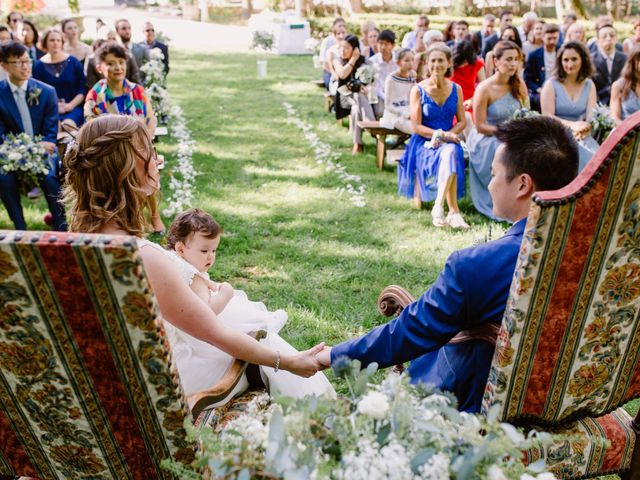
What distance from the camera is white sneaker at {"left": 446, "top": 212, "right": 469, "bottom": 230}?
620 cm

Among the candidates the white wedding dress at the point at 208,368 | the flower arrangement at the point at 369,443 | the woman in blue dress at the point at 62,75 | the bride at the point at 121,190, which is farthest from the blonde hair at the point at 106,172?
the woman in blue dress at the point at 62,75

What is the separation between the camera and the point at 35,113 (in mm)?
5840

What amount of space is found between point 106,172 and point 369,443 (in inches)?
48.6

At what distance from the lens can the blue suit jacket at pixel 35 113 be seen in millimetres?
5680

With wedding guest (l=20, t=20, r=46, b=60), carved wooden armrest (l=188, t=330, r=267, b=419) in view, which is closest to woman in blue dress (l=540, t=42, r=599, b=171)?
carved wooden armrest (l=188, t=330, r=267, b=419)

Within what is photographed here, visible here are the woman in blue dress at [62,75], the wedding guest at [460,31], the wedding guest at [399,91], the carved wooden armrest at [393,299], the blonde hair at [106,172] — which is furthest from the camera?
the wedding guest at [460,31]

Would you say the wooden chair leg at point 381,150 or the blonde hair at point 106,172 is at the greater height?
the blonde hair at point 106,172

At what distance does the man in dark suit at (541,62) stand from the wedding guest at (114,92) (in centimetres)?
595

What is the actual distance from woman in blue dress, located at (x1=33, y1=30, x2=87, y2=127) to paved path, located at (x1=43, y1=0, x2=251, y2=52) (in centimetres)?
1451

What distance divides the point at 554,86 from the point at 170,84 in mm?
10755

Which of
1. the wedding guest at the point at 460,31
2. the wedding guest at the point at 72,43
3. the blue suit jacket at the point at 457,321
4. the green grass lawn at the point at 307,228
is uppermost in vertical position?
the wedding guest at the point at 460,31

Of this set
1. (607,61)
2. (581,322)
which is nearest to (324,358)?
(581,322)

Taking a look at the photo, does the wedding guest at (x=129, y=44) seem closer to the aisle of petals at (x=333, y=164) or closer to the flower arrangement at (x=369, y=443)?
the aisle of petals at (x=333, y=164)

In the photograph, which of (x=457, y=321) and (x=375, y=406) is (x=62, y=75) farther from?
(x=375, y=406)
